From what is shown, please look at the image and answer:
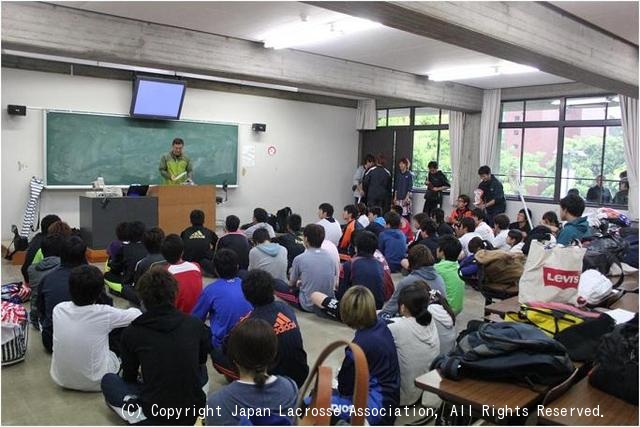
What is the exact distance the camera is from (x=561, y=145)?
29.5 ft

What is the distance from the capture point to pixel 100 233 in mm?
6816

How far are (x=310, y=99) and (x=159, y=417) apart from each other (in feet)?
30.2

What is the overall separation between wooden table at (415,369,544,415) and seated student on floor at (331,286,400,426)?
42cm

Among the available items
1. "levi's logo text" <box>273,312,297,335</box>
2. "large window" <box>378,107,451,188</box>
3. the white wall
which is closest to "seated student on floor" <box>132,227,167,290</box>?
"levi's logo text" <box>273,312,297,335</box>

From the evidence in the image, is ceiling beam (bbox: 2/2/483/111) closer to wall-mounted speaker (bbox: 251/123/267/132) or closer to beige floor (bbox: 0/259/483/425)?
wall-mounted speaker (bbox: 251/123/267/132)

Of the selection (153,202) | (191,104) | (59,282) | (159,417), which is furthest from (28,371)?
(191,104)

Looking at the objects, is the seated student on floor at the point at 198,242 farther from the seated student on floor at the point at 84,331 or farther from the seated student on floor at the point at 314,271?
the seated student on floor at the point at 84,331

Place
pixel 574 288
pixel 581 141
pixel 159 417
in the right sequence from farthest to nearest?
pixel 581 141 → pixel 574 288 → pixel 159 417

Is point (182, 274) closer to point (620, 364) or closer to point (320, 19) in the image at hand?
point (620, 364)

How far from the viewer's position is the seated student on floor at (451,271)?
413 centimetres

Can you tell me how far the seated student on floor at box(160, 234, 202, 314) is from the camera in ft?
12.2

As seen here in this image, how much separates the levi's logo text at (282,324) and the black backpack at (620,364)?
4.72 feet

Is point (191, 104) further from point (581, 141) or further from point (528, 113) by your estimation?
point (581, 141)

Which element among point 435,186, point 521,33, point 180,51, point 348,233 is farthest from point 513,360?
point 435,186
